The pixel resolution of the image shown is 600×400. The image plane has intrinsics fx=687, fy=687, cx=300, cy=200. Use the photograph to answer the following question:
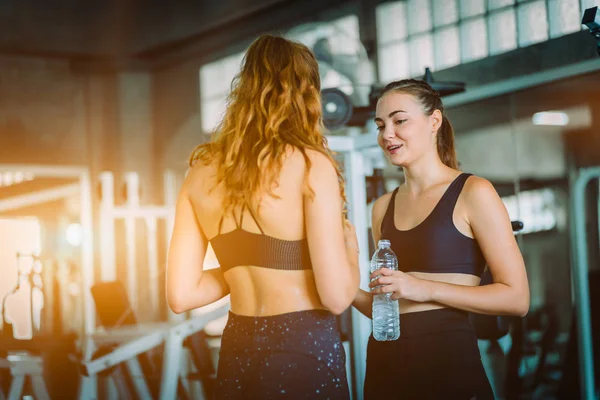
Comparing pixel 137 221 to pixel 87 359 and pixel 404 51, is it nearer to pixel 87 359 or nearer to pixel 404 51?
pixel 87 359

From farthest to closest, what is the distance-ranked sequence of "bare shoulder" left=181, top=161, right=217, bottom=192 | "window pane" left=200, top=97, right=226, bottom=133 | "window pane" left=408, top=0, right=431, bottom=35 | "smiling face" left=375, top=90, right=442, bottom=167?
1. "window pane" left=200, top=97, right=226, bottom=133
2. "window pane" left=408, top=0, right=431, bottom=35
3. "smiling face" left=375, top=90, right=442, bottom=167
4. "bare shoulder" left=181, top=161, right=217, bottom=192

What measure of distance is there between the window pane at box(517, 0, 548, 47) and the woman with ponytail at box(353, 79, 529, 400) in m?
2.85

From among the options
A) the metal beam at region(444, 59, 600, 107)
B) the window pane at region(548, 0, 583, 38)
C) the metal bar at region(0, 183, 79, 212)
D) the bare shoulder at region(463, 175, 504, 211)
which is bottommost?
the bare shoulder at region(463, 175, 504, 211)

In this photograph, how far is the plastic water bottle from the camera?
1.60 meters

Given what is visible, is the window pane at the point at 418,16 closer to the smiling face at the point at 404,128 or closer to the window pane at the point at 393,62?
the window pane at the point at 393,62

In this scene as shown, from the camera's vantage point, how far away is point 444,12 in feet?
15.7

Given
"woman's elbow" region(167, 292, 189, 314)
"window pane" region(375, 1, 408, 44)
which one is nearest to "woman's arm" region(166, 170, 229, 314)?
"woman's elbow" region(167, 292, 189, 314)

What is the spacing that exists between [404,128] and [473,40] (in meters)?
3.24

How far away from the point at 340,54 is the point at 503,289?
4.11 metres

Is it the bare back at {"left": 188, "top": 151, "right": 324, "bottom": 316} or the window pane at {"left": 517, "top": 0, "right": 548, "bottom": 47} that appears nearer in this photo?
the bare back at {"left": 188, "top": 151, "right": 324, "bottom": 316}

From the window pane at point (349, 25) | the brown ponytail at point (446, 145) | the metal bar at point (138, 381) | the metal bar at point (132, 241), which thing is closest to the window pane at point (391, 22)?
the window pane at point (349, 25)

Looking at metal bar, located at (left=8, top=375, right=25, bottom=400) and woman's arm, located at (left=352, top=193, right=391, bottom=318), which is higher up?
woman's arm, located at (left=352, top=193, right=391, bottom=318)

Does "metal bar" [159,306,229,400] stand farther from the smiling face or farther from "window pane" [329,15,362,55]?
the smiling face

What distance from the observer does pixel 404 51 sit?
16.7 feet
